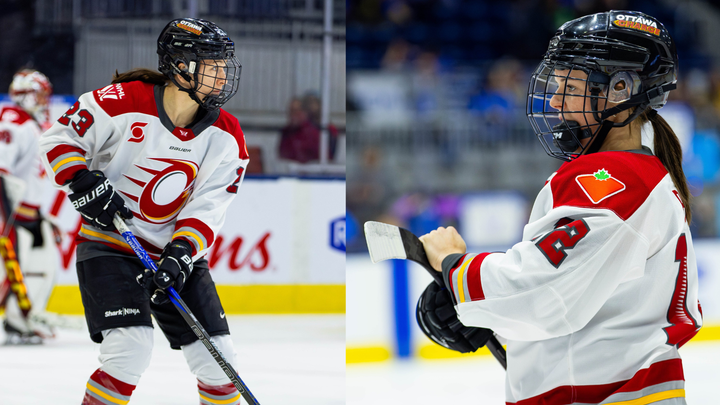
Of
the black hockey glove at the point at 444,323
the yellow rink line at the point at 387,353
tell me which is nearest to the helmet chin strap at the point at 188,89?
the black hockey glove at the point at 444,323

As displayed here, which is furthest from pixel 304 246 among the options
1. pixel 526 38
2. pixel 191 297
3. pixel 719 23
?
pixel 719 23

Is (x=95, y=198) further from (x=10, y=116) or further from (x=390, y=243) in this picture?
(x=10, y=116)

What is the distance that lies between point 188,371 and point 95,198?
4.93 ft

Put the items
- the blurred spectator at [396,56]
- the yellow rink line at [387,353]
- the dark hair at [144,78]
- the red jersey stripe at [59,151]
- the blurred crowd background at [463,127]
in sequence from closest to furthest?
the red jersey stripe at [59,151] → the dark hair at [144,78] → the yellow rink line at [387,353] → the blurred crowd background at [463,127] → the blurred spectator at [396,56]

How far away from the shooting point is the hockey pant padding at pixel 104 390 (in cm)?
170

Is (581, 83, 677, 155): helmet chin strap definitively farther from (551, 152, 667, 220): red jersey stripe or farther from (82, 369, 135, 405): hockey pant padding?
(82, 369, 135, 405): hockey pant padding

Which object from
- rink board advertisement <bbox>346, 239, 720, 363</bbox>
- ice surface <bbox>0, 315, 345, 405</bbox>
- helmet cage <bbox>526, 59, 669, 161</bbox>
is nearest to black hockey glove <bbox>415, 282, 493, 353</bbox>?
helmet cage <bbox>526, 59, 669, 161</bbox>

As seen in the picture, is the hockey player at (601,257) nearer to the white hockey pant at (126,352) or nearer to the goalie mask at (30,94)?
the white hockey pant at (126,352)

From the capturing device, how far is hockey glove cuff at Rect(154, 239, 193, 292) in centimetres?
170

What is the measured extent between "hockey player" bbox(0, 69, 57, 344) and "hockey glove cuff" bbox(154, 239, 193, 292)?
2.45 meters

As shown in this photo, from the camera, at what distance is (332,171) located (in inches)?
189

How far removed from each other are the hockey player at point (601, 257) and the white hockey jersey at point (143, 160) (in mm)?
956

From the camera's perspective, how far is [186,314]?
175cm

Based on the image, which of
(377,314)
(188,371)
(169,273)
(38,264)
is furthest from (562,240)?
(38,264)
